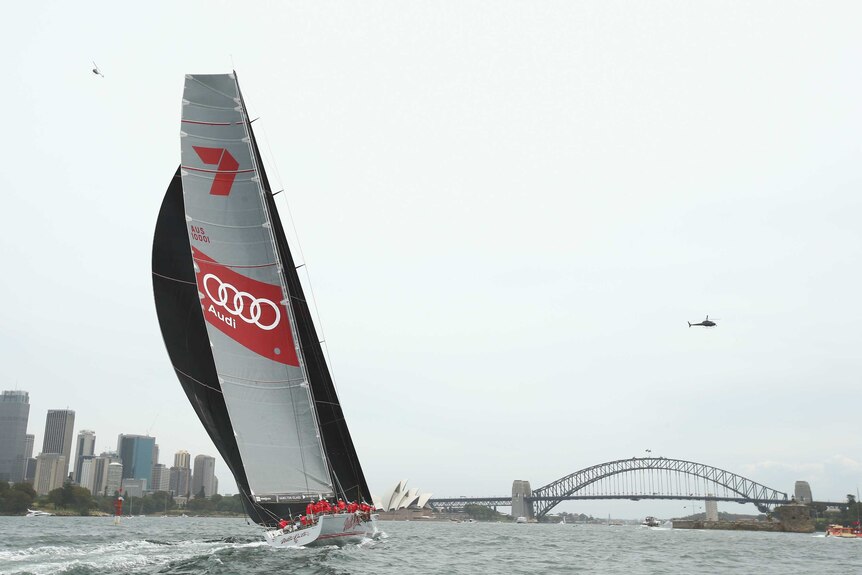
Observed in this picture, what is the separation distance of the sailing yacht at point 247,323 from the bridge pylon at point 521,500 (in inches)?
5861

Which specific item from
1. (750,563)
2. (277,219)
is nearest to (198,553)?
(277,219)

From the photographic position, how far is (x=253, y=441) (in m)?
20.8

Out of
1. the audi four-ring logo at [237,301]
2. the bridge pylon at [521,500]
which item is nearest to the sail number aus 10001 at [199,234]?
the audi four-ring logo at [237,301]

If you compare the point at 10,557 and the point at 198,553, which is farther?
the point at 198,553

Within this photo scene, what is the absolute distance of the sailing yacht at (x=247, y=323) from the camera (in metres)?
21.0

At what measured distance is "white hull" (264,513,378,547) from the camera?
19.2 m

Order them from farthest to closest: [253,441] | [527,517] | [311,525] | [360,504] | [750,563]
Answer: [527,517]
[750,563]
[360,504]
[253,441]
[311,525]

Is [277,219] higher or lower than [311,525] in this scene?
higher

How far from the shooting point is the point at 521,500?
164375 mm

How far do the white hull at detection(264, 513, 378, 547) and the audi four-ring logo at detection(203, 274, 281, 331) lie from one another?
572 cm

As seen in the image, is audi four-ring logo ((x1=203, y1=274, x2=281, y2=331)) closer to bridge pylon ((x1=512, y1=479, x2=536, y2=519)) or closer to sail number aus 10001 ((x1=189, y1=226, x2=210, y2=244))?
sail number aus 10001 ((x1=189, y1=226, x2=210, y2=244))

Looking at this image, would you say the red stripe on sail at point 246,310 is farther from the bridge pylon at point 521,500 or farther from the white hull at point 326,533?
the bridge pylon at point 521,500

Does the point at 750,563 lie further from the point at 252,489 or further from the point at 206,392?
the point at 206,392

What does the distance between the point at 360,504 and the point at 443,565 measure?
3100 millimetres
